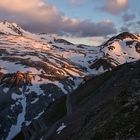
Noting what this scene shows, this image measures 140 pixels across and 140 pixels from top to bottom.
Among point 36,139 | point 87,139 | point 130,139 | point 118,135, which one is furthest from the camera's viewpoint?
point 36,139

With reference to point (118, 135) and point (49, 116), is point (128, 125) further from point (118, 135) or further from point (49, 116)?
point (49, 116)

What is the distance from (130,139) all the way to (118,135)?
2196 mm

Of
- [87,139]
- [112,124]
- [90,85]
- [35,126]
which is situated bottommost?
[35,126]

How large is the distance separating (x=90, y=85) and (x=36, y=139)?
4602 cm

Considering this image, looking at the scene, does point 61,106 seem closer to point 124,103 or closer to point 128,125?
point 124,103

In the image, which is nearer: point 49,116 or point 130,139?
point 130,139

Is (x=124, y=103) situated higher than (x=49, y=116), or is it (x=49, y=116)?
(x=124, y=103)

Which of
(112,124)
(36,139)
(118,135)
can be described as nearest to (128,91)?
(112,124)

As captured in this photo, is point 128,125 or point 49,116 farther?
point 49,116

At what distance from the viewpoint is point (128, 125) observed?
34.1 metres

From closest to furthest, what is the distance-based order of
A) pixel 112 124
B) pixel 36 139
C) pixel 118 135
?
pixel 118 135 < pixel 112 124 < pixel 36 139

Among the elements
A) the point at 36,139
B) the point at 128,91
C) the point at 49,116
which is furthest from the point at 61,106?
the point at 128,91

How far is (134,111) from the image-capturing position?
37.6m

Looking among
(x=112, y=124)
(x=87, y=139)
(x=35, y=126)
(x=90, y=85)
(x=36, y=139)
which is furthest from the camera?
(x=90, y=85)
